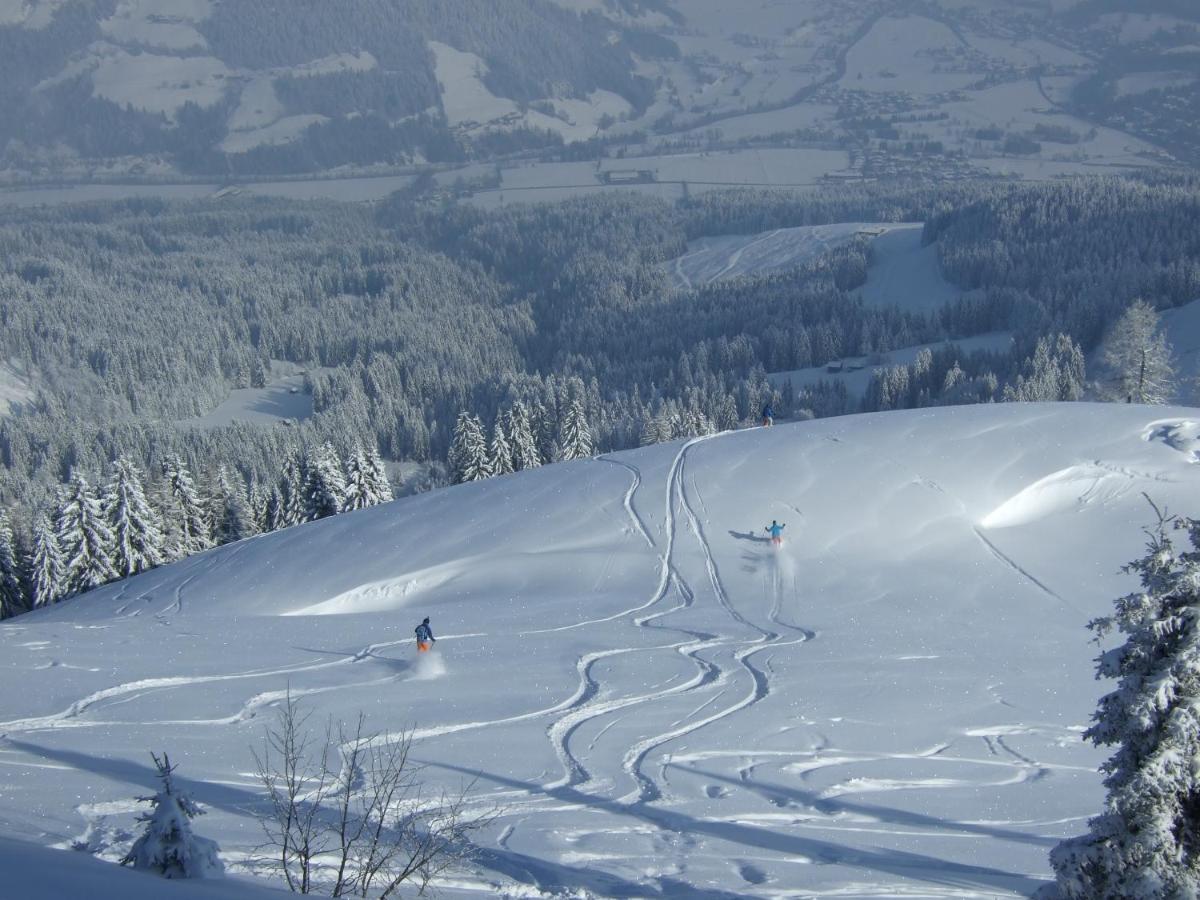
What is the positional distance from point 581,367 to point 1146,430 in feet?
352

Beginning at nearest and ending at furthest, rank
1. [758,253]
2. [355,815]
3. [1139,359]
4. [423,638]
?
[355,815]
[423,638]
[1139,359]
[758,253]

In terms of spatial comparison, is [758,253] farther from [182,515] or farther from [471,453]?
[182,515]

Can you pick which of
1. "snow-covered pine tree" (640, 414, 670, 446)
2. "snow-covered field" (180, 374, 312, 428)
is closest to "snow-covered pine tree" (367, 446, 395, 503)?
"snow-covered pine tree" (640, 414, 670, 446)

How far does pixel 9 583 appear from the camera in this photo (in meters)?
49.3

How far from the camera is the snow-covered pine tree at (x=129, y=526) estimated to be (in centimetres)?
4728

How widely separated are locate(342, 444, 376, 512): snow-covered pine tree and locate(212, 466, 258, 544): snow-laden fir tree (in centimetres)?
784

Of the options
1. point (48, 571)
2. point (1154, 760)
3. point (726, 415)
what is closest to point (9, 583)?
point (48, 571)

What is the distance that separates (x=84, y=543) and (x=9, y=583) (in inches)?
274

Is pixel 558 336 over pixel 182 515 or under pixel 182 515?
under

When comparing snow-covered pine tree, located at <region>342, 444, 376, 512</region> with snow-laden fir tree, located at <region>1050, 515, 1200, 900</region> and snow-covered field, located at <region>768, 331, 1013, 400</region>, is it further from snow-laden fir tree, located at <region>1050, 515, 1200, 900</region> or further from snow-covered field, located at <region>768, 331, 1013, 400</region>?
snow-covered field, located at <region>768, 331, 1013, 400</region>

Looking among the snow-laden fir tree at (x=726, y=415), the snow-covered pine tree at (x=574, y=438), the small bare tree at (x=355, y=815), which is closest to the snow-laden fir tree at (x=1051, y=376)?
the snow-laden fir tree at (x=726, y=415)

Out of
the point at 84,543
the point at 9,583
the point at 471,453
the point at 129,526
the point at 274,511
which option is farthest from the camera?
the point at 471,453

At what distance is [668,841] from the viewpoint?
40.3 ft

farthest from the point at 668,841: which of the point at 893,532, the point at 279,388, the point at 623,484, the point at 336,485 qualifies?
the point at 279,388
